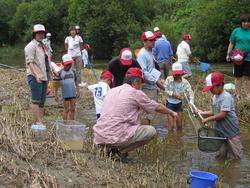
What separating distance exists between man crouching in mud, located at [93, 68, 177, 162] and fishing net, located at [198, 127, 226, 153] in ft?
2.20

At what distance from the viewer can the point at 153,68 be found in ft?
30.7

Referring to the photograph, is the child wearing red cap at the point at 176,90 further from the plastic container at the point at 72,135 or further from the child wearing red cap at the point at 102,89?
the plastic container at the point at 72,135

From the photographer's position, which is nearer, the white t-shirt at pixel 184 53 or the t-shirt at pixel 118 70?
the t-shirt at pixel 118 70

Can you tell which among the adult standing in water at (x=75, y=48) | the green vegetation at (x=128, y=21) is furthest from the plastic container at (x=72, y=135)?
the green vegetation at (x=128, y=21)

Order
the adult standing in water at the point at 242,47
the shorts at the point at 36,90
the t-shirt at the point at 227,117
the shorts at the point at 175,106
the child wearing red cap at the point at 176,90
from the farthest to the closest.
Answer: the adult standing in water at the point at 242,47 < the shorts at the point at 175,106 < the child wearing red cap at the point at 176,90 < the shorts at the point at 36,90 < the t-shirt at the point at 227,117

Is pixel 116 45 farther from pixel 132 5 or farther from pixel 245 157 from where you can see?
pixel 245 157

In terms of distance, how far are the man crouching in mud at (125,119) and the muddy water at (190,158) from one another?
0.55 metres

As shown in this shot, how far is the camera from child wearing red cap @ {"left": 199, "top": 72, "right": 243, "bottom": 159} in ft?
25.0

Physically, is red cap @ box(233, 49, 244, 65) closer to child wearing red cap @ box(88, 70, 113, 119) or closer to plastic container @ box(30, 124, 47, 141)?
child wearing red cap @ box(88, 70, 113, 119)

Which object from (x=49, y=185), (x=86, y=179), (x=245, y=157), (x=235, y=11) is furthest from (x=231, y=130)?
(x=235, y=11)

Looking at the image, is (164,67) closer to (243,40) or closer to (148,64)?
(243,40)

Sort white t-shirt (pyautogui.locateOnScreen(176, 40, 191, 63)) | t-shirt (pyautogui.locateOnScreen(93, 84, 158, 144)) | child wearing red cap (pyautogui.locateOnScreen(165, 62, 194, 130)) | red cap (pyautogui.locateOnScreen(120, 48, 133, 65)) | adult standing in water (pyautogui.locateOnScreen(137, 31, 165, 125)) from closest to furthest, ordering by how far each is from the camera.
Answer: t-shirt (pyautogui.locateOnScreen(93, 84, 158, 144)) → red cap (pyautogui.locateOnScreen(120, 48, 133, 65)) → adult standing in water (pyautogui.locateOnScreen(137, 31, 165, 125)) → child wearing red cap (pyautogui.locateOnScreen(165, 62, 194, 130)) → white t-shirt (pyautogui.locateOnScreen(176, 40, 191, 63))

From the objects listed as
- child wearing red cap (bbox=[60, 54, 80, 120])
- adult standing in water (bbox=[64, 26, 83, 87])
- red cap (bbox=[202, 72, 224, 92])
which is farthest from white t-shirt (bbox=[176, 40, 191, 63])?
red cap (bbox=[202, 72, 224, 92])

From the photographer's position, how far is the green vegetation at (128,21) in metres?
37.3
